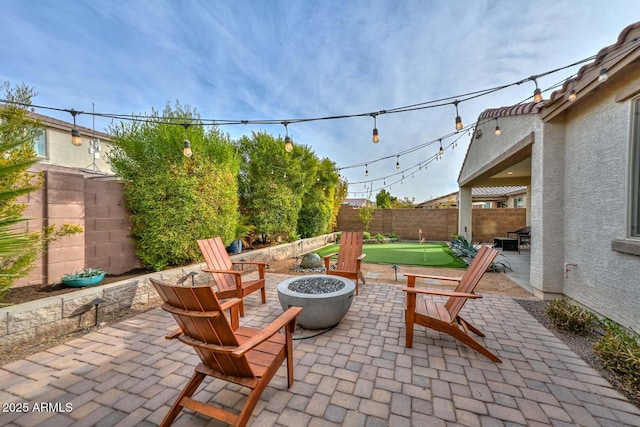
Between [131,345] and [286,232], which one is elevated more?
[286,232]

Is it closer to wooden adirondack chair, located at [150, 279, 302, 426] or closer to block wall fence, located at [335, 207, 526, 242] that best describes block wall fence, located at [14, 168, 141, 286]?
wooden adirondack chair, located at [150, 279, 302, 426]

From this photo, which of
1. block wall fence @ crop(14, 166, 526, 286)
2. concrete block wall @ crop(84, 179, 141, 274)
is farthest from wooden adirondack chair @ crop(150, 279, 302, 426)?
concrete block wall @ crop(84, 179, 141, 274)

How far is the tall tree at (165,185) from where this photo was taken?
163 inches

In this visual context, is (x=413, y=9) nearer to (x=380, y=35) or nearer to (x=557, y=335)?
(x=380, y=35)

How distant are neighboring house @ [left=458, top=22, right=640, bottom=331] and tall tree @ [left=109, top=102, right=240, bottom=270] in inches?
215

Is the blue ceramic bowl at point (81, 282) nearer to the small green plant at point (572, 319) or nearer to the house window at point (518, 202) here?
the small green plant at point (572, 319)

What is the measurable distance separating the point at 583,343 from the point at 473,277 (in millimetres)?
1267

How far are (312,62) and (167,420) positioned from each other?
6568 mm

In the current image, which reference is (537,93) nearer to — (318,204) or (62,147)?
(318,204)

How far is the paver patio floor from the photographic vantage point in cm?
160

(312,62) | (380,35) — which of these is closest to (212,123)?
(312,62)

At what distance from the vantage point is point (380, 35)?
5.00 m

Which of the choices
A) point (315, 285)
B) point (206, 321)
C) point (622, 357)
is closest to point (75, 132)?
point (206, 321)

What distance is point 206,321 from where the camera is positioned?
54.7 inches
